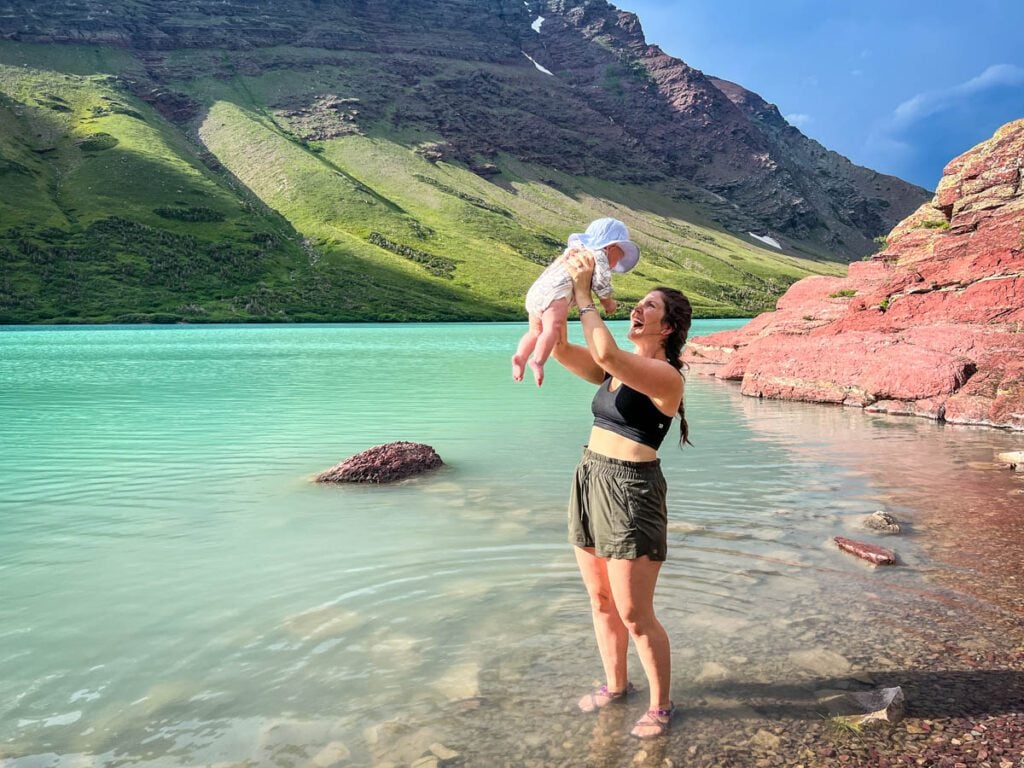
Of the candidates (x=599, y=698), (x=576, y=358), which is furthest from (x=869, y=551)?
(x=576, y=358)

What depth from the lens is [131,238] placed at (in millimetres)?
149125

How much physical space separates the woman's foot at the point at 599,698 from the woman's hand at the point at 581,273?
3.23 m

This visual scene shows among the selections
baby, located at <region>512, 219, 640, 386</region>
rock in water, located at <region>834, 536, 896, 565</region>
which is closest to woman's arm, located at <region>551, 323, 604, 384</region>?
baby, located at <region>512, 219, 640, 386</region>

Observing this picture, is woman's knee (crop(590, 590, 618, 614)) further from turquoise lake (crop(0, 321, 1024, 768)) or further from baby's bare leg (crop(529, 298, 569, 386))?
baby's bare leg (crop(529, 298, 569, 386))

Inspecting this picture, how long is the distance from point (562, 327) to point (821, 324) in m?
36.6

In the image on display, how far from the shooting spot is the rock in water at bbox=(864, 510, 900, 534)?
35.3 feet

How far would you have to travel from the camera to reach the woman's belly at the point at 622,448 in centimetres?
520

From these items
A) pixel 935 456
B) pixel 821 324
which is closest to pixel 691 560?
pixel 935 456

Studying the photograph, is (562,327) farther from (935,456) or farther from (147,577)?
(935,456)

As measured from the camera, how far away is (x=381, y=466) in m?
14.6

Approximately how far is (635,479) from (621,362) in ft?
2.92

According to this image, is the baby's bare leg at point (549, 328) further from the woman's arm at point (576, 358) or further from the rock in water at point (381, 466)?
the rock in water at point (381, 466)

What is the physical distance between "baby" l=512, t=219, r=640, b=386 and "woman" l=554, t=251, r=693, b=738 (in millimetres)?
241

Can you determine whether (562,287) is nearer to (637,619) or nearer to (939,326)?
(637,619)
